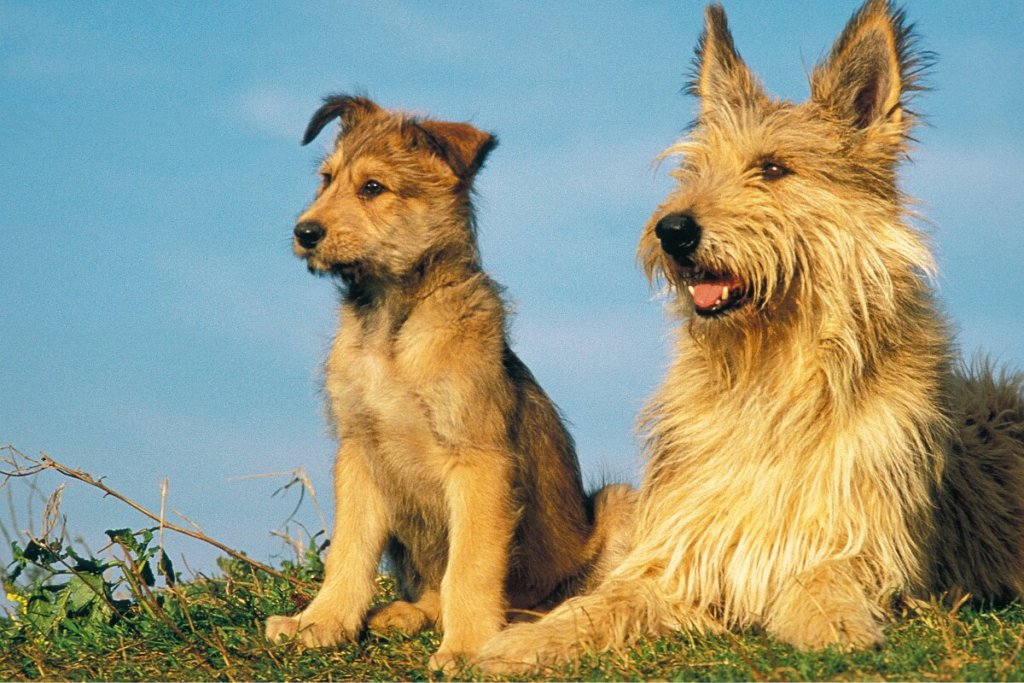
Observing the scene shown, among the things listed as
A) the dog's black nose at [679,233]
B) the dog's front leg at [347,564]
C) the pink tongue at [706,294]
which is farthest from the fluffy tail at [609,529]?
the dog's black nose at [679,233]

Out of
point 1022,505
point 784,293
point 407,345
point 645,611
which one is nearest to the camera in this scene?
point 784,293

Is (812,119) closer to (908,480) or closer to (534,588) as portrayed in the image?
(908,480)

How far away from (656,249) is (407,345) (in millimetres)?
1562

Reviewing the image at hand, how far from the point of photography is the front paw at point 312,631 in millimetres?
6156

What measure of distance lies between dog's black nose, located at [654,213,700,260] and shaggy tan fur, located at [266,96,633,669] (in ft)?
4.70

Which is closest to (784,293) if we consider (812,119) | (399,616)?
(812,119)

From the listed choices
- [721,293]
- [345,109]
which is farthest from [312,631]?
[345,109]

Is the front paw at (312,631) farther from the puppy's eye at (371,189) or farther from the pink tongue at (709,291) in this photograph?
the pink tongue at (709,291)

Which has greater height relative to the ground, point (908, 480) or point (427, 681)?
point (908, 480)

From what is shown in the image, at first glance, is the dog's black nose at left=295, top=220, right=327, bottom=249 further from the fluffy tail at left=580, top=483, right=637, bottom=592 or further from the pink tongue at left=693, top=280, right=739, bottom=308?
the fluffy tail at left=580, top=483, right=637, bottom=592

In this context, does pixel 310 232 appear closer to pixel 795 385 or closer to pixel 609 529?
pixel 609 529

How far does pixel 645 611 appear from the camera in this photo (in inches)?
229

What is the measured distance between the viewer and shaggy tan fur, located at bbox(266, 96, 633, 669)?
620cm

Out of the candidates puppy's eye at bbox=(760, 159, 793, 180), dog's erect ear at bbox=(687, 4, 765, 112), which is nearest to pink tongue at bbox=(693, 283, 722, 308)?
puppy's eye at bbox=(760, 159, 793, 180)
